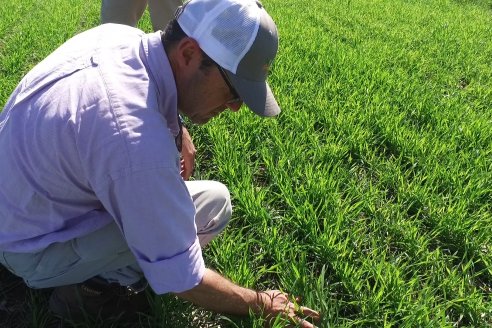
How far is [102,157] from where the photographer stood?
1054 mm

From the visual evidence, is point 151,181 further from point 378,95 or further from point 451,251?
point 378,95

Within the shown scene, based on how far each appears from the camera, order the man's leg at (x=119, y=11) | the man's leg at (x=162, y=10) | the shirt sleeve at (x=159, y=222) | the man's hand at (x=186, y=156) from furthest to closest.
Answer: the man's leg at (x=162, y=10) < the man's leg at (x=119, y=11) < the man's hand at (x=186, y=156) < the shirt sleeve at (x=159, y=222)

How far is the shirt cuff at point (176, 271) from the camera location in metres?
1.16

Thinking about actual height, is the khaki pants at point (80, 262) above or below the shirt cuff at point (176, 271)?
below

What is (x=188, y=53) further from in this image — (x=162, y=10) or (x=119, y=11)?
(x=162, y=10)

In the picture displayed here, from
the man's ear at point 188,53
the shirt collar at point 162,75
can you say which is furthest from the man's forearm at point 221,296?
the man's ear at point 188,53

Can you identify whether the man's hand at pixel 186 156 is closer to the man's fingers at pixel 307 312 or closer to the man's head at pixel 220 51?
the man's head at pixel 220 51

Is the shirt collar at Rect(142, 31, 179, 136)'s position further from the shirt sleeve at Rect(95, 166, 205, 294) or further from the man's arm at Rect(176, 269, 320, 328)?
the man's arm at Rect(176, 269, 320, 328)

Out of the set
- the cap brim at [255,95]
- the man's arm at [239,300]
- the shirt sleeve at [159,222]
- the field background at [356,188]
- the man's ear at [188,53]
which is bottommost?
the field background at [356,188]

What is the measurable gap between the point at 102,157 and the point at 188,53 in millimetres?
350

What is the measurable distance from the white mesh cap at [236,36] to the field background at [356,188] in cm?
79

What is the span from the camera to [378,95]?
10.7ft

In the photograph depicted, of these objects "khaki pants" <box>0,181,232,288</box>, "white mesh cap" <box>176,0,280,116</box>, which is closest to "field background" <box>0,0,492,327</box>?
"khaki pants" <box>0,181,232,288</box>

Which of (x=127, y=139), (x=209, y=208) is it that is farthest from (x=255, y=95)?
(x=209, y=208)
